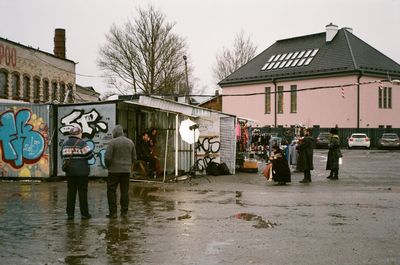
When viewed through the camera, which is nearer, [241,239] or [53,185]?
[241,239]

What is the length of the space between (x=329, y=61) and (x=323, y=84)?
2.38m

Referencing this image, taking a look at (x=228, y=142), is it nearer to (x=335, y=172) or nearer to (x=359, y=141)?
(x=335, y=172)

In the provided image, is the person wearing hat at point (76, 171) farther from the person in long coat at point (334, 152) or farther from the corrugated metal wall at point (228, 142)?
the corrugated metal wall at point (228, 142)

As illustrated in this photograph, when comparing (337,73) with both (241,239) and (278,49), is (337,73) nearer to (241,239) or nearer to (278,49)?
(278,49)

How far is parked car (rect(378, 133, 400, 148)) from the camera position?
48062mm

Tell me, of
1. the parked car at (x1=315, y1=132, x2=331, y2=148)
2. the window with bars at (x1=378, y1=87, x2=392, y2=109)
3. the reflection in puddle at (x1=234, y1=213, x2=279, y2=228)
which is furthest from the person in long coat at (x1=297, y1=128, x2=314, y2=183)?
the window with bars at (x1=378, y1=87, x2=392, y2=109)

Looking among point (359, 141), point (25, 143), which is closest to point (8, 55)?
point (25, 143)

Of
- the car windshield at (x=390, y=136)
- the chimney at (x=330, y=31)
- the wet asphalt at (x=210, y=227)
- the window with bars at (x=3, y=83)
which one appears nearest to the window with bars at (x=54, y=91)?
the window with bars at (x=3, y=83)

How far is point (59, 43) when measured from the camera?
41.7 m

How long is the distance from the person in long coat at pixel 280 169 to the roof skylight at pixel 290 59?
1552 inches

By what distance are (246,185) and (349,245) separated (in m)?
9.75

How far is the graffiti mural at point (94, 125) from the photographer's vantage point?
62.3 feet

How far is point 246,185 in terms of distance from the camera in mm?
18188

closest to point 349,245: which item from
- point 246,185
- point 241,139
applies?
point 246,185
